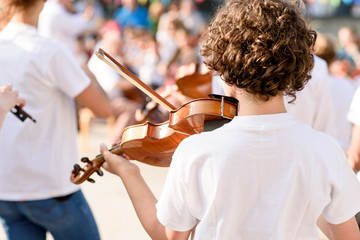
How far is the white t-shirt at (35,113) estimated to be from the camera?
6.57 feet

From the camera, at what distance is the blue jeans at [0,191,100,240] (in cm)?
205

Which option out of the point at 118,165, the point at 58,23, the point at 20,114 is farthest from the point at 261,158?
the point at 58,23

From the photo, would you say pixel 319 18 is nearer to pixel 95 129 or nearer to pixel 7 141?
pixel 95 129

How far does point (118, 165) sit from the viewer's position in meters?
1.56

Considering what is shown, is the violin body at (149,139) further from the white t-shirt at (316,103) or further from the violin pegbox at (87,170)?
the white t-shirt at (316,103)

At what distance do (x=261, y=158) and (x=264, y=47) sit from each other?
0.26 metres

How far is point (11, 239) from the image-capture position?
213 cm

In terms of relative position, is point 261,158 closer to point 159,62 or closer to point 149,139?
point 149,139

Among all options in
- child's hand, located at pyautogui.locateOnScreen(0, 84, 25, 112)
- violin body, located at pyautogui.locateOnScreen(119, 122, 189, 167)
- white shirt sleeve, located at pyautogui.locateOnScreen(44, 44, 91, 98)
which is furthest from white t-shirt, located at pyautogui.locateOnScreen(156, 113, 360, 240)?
white shirt sleeve, located at pyautogui.locateOnScreen(44, 44, 91, 98)

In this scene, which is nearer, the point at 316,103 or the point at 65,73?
the point at 65,73

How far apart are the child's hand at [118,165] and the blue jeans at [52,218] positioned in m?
0.47

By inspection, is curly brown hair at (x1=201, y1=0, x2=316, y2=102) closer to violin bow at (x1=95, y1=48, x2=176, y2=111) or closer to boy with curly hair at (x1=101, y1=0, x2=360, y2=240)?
boy with curly hair at (x1=101, y1=0, x2=360, y2=240)

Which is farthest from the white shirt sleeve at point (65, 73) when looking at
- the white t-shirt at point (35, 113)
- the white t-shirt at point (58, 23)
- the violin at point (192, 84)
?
the white t-shirt at point (58, 23)

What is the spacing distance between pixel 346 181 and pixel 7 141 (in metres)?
1.32
